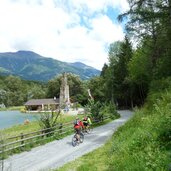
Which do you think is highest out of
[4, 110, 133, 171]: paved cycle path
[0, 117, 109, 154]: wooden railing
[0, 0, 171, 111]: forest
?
[0, 0, 171, 111]: forest

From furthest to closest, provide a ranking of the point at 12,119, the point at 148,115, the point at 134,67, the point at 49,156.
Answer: the point at 12,119, the point at 134,67, the point at 49,156, the point at 148,115

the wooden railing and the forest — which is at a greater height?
the forest

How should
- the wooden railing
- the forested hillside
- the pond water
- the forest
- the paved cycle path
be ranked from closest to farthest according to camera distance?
the forested hillside, the paved cycle path, the wooden railing, the forest, the pond water

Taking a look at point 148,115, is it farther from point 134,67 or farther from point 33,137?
point 134,67

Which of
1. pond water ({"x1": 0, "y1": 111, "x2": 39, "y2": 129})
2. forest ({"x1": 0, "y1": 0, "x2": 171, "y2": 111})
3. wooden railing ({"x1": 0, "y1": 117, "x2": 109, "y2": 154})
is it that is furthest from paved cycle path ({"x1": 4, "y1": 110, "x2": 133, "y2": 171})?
pond water ({"x1": 0, "y1": 111, "x2": 39, "y2": 129})

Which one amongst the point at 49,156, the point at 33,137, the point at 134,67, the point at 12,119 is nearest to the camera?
the point at 49,156

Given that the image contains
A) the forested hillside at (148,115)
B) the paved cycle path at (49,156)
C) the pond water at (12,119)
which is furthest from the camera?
the pond water at (12,119)

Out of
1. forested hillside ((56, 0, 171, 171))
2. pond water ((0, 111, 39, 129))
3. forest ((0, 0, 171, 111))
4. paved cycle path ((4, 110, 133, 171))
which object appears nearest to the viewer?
forested hillside ((56, 0, 171, 171))

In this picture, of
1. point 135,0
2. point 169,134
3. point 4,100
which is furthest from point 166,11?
point 4,100

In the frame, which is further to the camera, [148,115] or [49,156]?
[49,156]

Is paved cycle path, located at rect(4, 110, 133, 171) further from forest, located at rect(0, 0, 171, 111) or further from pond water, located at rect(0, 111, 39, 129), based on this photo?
pond water, located at rect(0, 111, 39, 129)

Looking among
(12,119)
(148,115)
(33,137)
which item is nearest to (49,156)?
(33,137)

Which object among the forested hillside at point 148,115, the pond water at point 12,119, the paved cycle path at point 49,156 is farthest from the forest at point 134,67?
the pond water at point 12,119

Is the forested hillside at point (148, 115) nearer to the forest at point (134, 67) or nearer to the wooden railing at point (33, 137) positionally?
the forest at point (134, 67)
